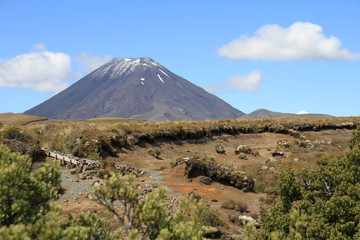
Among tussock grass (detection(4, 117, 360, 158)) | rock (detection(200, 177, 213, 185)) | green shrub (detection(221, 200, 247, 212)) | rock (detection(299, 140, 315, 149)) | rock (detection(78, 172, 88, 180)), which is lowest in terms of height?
green shrub (detection(221, 200, 247, 212))

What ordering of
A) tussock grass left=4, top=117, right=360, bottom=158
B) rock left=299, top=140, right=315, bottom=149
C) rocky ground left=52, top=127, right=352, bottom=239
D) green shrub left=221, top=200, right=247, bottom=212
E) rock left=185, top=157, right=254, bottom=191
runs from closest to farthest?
rocky ground left=52, top=127, right=352, bottom=239, green shrub left=221, top=200, right=247, bottom=212, rock left=185, top=157, right=254, bottom=191, tussock grass left=4, top=117, right=360, bottom=158, rock left=299, top=140, right=315, bottom=149

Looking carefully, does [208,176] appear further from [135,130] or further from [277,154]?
[277,154]

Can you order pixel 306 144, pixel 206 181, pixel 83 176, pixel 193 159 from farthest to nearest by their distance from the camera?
pixel 306 144
pixel 193 159
pixel 206 181
pixel 83 176

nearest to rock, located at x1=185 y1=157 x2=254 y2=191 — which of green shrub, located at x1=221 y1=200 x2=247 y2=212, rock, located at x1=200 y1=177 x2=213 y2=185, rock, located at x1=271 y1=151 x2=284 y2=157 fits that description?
rock, located at x1=200 y1=177 x2=213 y2=185

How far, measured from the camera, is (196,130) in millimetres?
40656

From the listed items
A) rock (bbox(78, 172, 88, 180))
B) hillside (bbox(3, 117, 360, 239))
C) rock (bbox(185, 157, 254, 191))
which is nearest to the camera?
hillside (bbox(3, 117, 360, 239))

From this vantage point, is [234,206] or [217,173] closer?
[234,206]

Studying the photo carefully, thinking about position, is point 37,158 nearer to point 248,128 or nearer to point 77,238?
point 77,238

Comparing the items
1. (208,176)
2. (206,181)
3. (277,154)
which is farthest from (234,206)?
(277,154)

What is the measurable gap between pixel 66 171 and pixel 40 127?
12.7 meters

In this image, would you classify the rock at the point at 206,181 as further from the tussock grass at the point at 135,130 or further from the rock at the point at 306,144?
the rock at the point at 306,144

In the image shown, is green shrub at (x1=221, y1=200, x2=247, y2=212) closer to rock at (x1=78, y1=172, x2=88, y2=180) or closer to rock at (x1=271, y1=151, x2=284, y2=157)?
rock at (x1=78, y1=172, x2=88, y2=180)

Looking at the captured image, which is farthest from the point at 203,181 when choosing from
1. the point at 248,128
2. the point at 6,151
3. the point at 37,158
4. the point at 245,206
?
the point at 248,128

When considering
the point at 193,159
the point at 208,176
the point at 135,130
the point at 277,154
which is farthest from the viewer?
the point at 277,154
